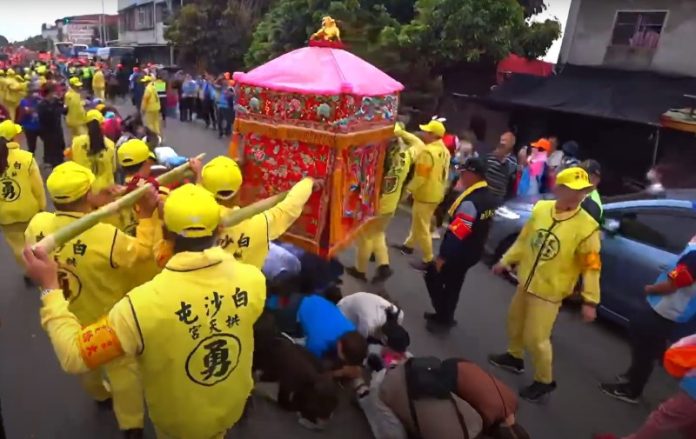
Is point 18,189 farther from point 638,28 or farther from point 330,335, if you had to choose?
point 638,28

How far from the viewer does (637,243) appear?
4.61m

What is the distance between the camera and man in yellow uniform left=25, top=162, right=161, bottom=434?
273 centimetres

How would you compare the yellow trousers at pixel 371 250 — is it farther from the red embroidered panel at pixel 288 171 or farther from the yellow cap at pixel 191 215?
the yellow cap at pixel 191 215

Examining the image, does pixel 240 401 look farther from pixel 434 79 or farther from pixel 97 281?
pixel 434 79

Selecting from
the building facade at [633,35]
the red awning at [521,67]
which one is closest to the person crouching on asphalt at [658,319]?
the building facade at [633,35]

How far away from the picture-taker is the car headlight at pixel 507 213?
5890 millimetres

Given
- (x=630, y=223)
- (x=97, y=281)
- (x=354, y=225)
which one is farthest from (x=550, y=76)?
(x=97, y=281)

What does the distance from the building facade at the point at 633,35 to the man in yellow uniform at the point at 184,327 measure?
31.6ft

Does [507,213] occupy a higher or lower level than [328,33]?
lower

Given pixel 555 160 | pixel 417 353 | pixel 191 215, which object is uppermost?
pixel 191 215

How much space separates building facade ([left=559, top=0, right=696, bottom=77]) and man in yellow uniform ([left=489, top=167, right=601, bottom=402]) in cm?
725

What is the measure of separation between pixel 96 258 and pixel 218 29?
18.9 meters

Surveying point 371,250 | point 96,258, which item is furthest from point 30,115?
point 96,258

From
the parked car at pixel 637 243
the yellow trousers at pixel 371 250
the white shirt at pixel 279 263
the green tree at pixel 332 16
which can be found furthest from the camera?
the green tree at pixel 332 16
